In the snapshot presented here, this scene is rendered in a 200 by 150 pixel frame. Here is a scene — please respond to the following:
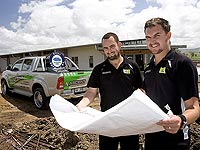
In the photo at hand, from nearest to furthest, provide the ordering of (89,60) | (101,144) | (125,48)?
(101,144)
(125,48)
(89,60)

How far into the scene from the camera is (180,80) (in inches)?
78.6

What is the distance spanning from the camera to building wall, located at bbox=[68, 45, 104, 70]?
22.7 meters

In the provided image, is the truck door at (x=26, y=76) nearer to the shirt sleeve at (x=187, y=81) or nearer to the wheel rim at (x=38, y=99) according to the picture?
the wheel rim at (x=38, y=99)

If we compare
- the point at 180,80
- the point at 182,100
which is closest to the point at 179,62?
the point at 180,80

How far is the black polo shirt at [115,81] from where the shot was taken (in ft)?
10.3

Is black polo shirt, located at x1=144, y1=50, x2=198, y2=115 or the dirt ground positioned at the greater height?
black polo shirt, located at x1=144, y1=50, x2=198, y2=115

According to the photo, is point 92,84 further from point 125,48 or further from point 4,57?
point 4,57

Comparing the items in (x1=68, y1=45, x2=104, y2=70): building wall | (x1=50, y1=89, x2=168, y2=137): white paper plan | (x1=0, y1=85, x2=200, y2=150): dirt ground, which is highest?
(x1=68, y1=45, x2=104, y2=70): building wall

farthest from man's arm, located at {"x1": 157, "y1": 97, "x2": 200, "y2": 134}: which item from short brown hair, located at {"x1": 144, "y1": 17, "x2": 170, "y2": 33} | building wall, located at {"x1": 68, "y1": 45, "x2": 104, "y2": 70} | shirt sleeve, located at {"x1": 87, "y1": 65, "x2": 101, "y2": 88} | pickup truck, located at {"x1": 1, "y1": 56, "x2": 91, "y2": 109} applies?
building wall, located at {"x1": 68, "y1": 45, "x2": 104, "y2": 70}

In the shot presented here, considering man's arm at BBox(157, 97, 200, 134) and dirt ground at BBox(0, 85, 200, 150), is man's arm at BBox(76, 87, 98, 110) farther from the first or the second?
dirt ground at BBox(0, 85, 200, 150)

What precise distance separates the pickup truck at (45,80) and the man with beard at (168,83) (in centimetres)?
649

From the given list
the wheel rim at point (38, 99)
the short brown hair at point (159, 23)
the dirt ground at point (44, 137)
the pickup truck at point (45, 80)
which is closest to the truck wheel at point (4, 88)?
the pickup truck at point (45, 80)

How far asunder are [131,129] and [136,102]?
46cm

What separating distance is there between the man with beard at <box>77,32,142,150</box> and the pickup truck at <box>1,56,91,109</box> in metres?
5.41
